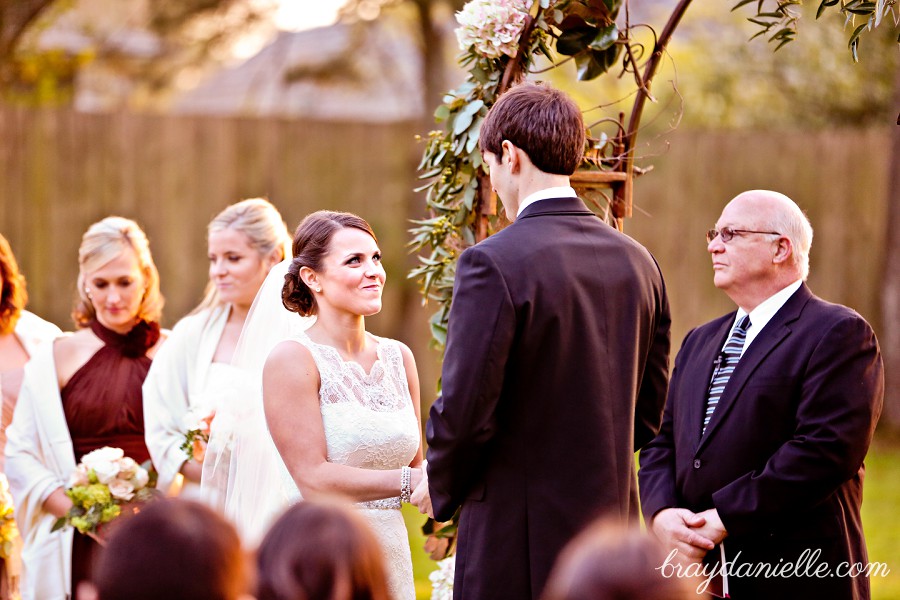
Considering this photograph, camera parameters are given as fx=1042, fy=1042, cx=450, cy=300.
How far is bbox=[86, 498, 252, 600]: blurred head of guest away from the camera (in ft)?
6.01

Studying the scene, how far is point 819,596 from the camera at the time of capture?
3402mm

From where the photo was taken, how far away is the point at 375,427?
11.6 feet

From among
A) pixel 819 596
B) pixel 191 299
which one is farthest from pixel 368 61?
pixel 819 596

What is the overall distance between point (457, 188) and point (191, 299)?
17.6ft

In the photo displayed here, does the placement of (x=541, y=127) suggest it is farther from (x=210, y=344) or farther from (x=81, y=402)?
(x=81, y=402)

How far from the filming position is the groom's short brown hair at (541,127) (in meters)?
2.94

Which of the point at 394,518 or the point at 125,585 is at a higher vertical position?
the point at 125,585

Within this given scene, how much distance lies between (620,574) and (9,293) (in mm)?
4050

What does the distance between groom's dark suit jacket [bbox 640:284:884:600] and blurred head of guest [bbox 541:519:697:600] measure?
174 cm

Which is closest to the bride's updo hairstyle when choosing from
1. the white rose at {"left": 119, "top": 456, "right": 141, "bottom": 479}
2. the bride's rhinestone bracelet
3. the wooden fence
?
the bride's rhinestone bracelet

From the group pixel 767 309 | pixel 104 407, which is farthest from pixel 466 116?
pixel 104 407

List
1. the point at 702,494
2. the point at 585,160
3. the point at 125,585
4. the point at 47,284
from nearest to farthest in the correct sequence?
the point at 125,585 → the point at 702,494 → the point at 585,160 → the point at 47,284

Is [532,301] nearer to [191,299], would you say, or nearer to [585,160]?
[585,160]

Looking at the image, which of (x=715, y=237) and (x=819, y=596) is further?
(x=715, y=237)
